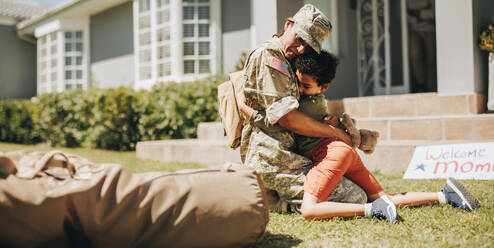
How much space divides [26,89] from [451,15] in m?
15.9

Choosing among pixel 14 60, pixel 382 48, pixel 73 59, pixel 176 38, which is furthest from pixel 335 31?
pixel 14 60

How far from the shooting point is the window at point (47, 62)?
14738mm

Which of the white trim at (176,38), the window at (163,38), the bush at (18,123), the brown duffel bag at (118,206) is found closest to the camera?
the brown duffel bag at (118,206)

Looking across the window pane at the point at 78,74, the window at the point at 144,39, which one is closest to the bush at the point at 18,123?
the window at the point at 144,39

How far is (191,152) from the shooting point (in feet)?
19.7

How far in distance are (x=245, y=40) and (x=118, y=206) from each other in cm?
789

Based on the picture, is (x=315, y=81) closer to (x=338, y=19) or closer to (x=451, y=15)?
(x=451, y=15)

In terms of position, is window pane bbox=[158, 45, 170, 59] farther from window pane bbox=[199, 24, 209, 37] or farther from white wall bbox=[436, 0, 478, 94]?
white wall bbox=[436, 0, 478, 94]

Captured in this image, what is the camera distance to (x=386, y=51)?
7.74 metres

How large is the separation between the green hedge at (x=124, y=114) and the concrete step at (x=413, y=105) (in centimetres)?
235

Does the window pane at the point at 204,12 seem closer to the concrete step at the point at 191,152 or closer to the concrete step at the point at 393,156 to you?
the concrete step at the point at 191,152

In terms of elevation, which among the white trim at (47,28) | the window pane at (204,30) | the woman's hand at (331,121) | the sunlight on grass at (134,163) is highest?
the white trim at (47,28)

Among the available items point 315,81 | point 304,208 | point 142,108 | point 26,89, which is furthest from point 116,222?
point 26,89

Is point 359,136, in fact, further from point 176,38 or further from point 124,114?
point 176,38
